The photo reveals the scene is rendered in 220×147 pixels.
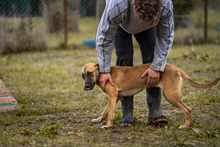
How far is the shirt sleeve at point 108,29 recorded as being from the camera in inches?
108

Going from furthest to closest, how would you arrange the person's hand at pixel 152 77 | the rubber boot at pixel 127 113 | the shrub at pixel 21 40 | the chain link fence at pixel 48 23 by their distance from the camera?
1. the chain link fence at pixel 48 23
2. the shrub at pixel 21 40
3. the rubber boot at pixel 127 113
4. the person's hand at pixel 152 77

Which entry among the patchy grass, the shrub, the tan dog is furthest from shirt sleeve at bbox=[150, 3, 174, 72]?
the shrub

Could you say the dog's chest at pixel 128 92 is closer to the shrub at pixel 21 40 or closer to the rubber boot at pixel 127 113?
the rubber boot at pixel 127 113

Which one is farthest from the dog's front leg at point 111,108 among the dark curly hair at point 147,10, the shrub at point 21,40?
the shrub at point 21,40

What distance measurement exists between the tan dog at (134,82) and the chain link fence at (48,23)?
664 centimetres

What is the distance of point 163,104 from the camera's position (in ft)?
14.2

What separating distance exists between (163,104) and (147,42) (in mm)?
1451

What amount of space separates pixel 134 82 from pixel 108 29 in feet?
2.63

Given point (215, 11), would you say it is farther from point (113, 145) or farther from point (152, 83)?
point (113, 145)

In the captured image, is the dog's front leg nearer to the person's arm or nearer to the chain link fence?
the person's arm

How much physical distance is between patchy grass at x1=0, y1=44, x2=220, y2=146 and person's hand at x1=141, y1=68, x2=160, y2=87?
557mm

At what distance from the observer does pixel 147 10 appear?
8.19 ft

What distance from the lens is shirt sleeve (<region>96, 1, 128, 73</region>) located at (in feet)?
9.00

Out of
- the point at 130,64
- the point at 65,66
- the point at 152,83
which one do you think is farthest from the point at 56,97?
the point at 65,66
